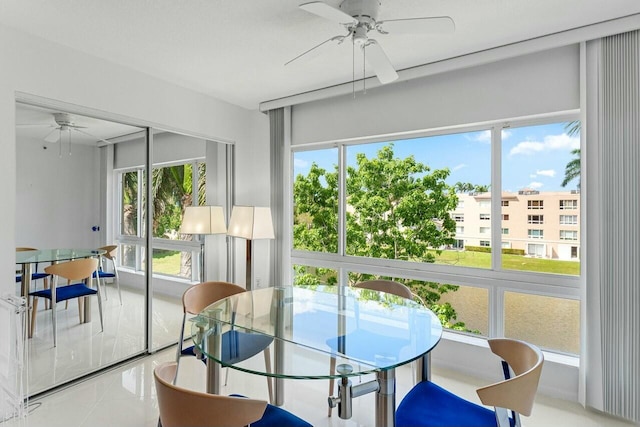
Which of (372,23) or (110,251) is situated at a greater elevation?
(372,23)

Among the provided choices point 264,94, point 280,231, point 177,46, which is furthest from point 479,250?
point 177,46

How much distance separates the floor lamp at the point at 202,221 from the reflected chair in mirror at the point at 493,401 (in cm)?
257

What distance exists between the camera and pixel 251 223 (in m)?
3.39

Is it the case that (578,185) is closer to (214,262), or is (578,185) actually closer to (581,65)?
(581,65)

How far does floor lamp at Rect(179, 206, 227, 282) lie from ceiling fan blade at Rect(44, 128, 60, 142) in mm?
1229

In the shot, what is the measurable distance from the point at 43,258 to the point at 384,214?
287 cm

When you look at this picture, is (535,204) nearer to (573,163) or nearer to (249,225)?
(573,163)

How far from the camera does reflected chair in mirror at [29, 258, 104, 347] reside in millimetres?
2603

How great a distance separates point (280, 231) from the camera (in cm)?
396

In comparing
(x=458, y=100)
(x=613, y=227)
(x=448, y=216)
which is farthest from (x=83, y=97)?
(x=613, y=227)

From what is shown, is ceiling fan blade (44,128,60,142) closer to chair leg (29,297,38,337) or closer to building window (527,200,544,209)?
chair leg (29,297,38,337)

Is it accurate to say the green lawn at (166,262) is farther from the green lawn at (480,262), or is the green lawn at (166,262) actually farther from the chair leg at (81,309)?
the chair leg at (81,309)

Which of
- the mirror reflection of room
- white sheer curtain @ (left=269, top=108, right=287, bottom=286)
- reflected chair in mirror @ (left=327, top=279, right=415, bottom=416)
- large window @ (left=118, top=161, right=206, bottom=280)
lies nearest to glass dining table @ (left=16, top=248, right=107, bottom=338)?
the mirror reflection of room

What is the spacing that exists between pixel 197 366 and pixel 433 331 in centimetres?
219
